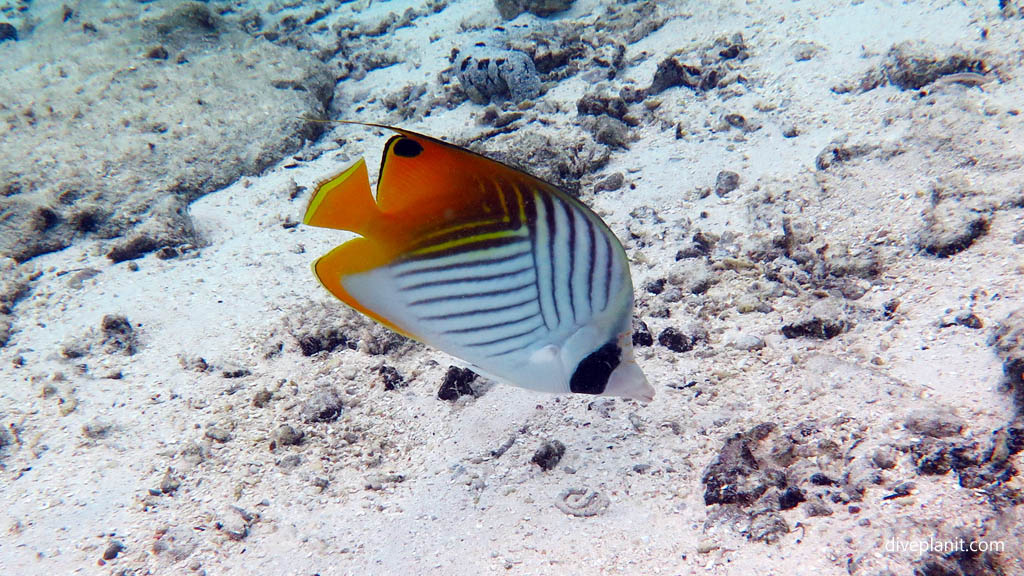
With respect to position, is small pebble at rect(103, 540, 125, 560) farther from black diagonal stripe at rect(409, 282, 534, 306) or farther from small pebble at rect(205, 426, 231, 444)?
black diagonal stripe at rect(409, 282, 534, 306)

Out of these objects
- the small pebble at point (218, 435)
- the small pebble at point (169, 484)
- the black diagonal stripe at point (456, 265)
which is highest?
the black diagonal stripe at point (456, 265)

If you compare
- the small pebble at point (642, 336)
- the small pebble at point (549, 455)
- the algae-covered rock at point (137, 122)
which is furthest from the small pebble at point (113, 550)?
the algae-covered rock at point (137, 122)

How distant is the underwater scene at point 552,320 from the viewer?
1136 mm

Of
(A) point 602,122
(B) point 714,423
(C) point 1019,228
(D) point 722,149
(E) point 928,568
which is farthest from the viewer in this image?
(A) point 602,122

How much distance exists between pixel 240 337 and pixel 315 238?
1.07 m

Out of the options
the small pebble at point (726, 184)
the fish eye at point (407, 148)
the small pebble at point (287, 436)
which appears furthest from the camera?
the small pebble at point (726, 184)

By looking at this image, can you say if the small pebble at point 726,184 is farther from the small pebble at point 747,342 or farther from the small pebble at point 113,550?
the small pebble at point 113,550

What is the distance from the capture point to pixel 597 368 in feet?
3.77

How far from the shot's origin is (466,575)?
175 centimetres

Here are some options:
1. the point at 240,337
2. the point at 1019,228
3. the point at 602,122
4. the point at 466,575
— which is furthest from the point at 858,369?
the point at 240,337

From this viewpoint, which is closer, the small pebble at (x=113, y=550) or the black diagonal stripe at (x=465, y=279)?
the black diagonal stripe at (x=465, y=279)

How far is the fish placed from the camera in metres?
1.02

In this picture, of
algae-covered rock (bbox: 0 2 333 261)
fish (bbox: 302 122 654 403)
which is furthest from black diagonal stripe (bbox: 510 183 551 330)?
algae-covered rock (bbox: 0 2 333 261)

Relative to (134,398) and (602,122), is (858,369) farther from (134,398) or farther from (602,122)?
(134,398)
